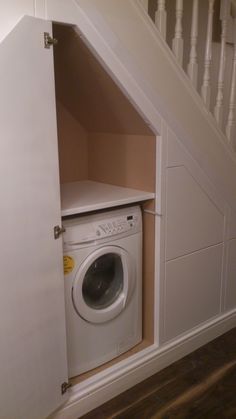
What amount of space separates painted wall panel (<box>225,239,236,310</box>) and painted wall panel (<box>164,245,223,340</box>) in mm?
95

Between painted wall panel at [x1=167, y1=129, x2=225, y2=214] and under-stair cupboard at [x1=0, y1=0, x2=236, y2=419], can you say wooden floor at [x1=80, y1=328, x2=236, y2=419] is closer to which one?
under-stair cupboard at [x1=0, y1=0, x2=236, y2=419]

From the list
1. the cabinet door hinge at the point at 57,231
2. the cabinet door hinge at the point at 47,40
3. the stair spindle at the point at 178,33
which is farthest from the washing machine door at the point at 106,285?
the stair spindle at the point at 178,33

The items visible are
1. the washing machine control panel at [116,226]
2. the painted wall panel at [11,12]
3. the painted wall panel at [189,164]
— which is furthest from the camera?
the painted wall panel at [189,164]

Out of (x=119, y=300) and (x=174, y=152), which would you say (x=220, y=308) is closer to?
(x=119, y=300)

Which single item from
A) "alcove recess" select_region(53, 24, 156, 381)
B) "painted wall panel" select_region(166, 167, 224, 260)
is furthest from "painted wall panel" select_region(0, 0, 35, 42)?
"painted wall panel" select_region(166, 167, 224, 260)

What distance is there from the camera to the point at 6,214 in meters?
1.31

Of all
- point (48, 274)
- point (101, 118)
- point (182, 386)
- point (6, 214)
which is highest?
point (101, 118)

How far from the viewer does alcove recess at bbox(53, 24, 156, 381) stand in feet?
5.53

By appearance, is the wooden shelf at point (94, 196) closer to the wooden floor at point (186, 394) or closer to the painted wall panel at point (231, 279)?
the painted wall panel at point (231, 279)

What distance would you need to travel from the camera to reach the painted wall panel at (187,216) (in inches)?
77.5

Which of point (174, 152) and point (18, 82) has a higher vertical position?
point (18, 82)

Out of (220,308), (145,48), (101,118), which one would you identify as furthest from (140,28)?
(220,308)

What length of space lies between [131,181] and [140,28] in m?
0.78

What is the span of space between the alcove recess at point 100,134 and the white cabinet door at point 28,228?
331 mm
